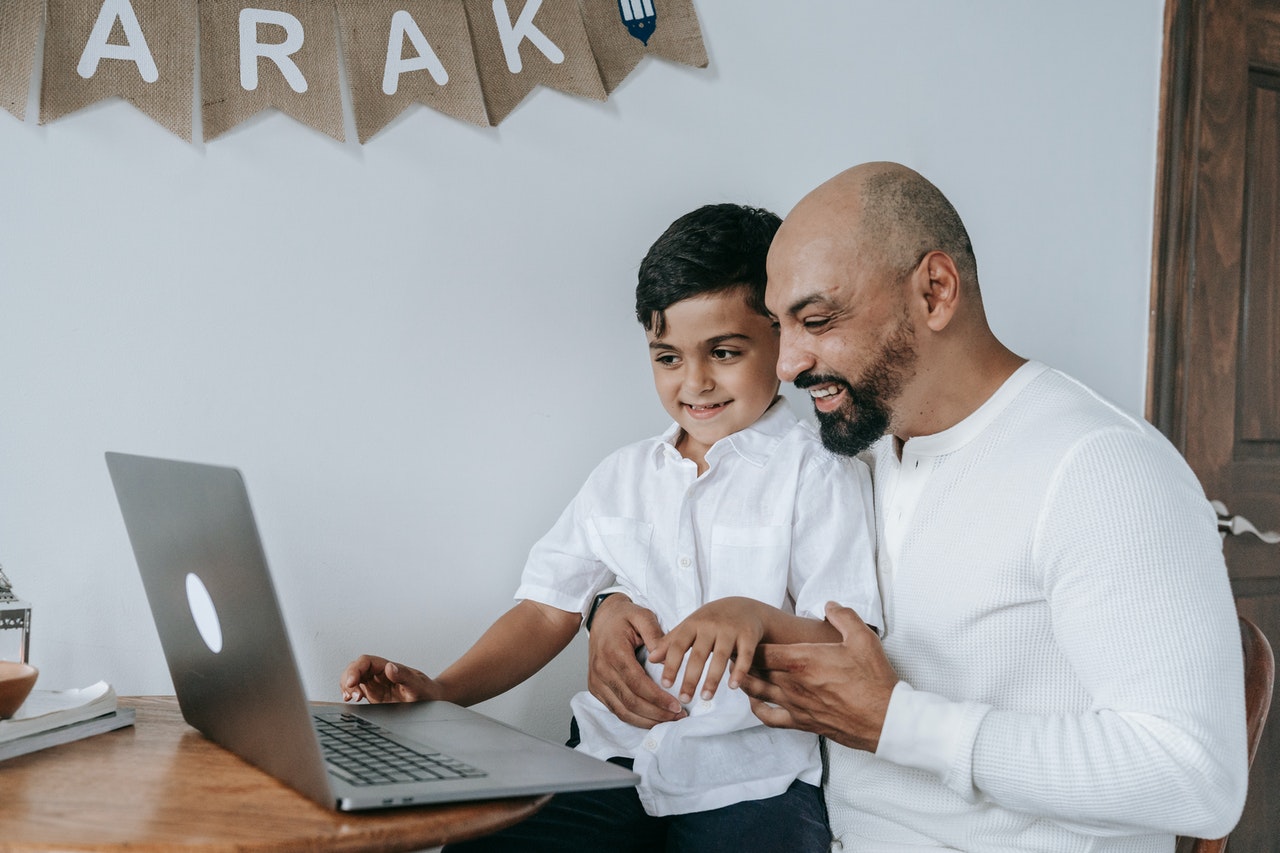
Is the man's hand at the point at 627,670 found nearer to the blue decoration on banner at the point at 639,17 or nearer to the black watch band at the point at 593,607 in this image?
the black watch band at the point at 593,607

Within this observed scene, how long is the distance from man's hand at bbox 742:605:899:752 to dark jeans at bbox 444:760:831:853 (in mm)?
189

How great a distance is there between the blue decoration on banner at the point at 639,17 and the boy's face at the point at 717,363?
0.48 metres

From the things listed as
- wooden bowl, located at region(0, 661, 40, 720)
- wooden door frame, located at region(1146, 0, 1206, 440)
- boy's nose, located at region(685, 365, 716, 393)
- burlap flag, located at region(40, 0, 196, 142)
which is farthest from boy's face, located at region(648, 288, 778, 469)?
wooden door frame, located at region(1146, 0, 1206, 440)

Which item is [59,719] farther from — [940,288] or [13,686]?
[940,288]

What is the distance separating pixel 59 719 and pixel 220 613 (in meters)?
0.26

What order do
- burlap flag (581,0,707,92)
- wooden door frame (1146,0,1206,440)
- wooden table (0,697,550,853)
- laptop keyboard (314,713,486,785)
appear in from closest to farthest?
wooden table (0,697,550,853), laptop keyboard (314,713,486,785), burlap flag (581,0,707,92), wooden door frame (1146,0,1206,440)

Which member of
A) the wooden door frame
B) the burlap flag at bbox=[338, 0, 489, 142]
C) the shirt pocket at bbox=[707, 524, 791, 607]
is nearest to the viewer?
the shirt pocket at bbox=[707, 524, 791, 607]

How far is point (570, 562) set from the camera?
1.45 meters

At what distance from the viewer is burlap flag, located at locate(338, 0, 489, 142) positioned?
4.78 ft

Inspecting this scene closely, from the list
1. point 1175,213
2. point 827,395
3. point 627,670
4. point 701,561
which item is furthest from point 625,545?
point 1175,213

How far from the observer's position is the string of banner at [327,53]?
4.38 feet

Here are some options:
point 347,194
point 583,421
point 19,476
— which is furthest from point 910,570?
point 19,476

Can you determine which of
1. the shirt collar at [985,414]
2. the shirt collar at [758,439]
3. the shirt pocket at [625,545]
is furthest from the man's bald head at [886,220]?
the shirt pocket at [625,545]

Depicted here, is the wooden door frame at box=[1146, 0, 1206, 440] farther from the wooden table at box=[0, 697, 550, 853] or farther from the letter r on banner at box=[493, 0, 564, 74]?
the wooden table at box=[0, 697, 550, 853]
